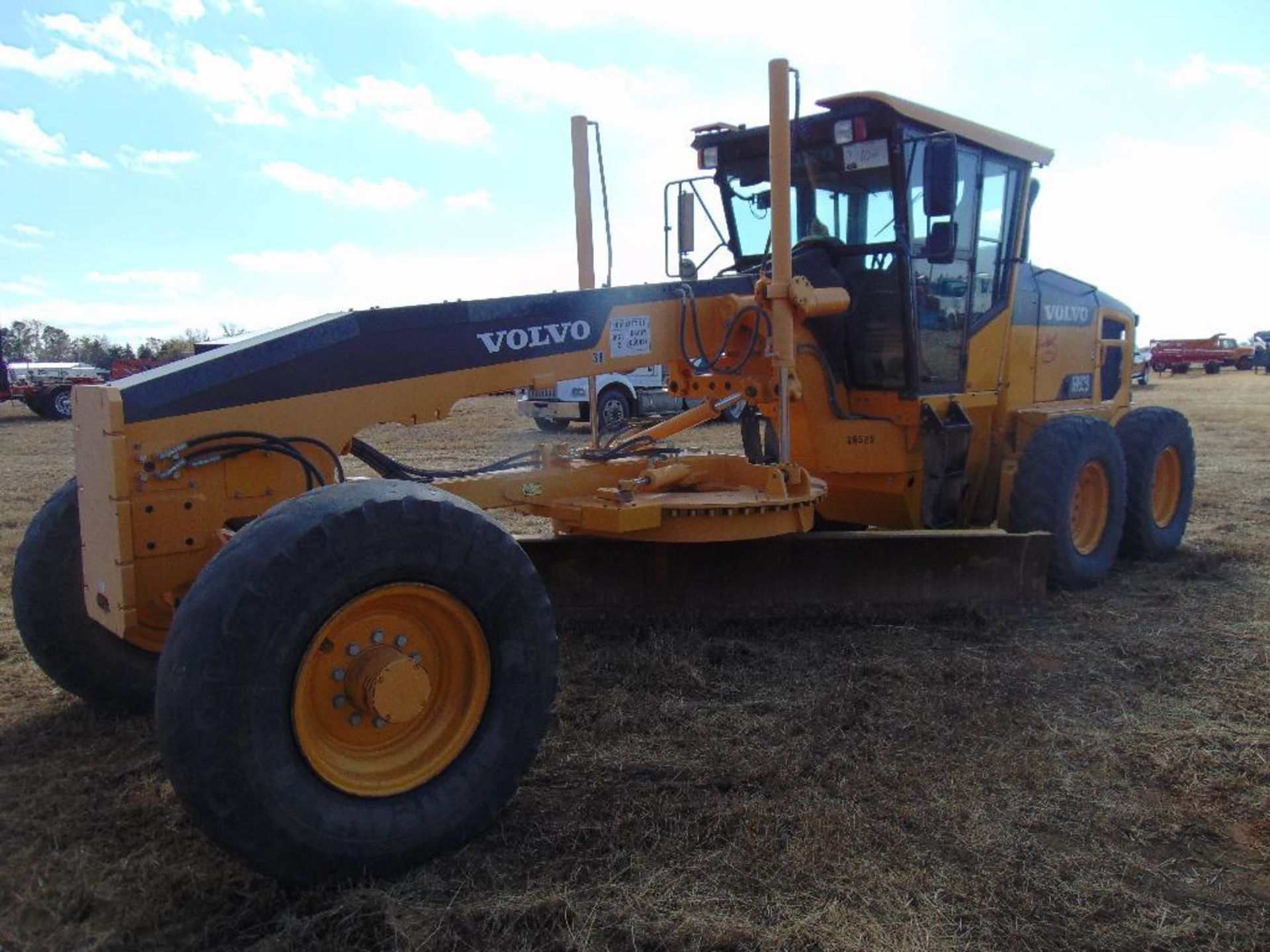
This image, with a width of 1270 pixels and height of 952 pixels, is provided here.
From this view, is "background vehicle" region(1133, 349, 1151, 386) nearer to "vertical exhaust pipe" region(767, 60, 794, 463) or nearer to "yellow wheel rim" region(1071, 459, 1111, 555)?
"yellow wheel rim" region(1071, 459, 1111, 555)

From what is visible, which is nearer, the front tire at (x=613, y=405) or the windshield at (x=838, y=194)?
the windshield at (x=838, y=194)

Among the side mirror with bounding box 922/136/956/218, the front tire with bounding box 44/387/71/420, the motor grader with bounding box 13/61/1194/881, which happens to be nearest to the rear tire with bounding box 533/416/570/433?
the motor grader with bounding box 13/61/1194/881

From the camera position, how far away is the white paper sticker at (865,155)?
5.73 metres

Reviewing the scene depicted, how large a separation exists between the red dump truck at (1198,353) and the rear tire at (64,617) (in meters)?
44.0

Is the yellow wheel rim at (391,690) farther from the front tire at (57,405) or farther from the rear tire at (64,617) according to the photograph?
the front tire at (57,405)

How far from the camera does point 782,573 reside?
211 inches

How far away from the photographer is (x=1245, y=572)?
6.63 meters

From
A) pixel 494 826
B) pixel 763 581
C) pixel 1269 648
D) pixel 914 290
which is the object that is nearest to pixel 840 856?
pixel 494 826

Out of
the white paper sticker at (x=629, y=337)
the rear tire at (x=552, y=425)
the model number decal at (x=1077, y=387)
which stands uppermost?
the white paper sticker at (x=629, y=337)

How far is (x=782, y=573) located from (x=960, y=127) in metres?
2.88

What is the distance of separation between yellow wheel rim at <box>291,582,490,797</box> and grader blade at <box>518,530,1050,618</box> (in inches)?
76.0

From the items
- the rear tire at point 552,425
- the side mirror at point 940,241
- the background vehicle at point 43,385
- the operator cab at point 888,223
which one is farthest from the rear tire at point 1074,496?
the background vehicle at point 43,385

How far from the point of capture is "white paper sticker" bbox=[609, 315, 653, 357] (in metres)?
4.88

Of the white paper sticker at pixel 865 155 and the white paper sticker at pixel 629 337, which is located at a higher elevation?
the white paper sticker at pixel 865 155
